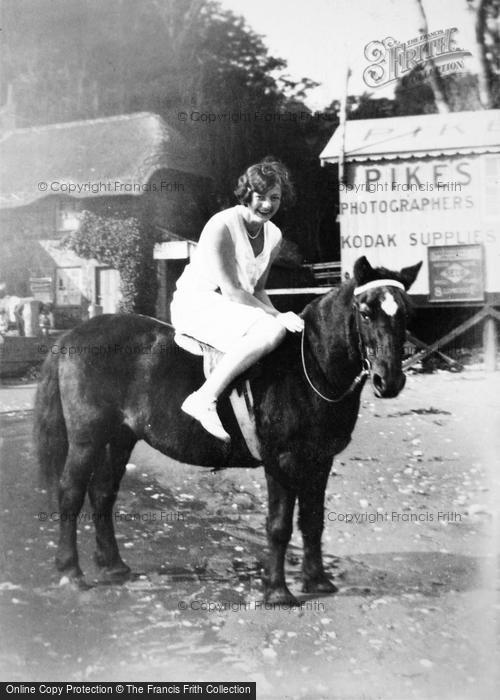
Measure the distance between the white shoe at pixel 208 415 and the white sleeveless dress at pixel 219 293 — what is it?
0.33 m

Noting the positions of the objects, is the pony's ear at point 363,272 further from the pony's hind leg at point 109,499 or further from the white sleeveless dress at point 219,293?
the pony's hind leg at point 109,499

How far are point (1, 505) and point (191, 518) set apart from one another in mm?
1345

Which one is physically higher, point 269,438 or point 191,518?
point 269,438

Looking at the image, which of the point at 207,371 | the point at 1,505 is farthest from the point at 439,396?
the point at 1,505

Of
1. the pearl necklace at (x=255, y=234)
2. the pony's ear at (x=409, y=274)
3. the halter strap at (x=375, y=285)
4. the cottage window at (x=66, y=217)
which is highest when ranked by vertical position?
the cottage window at (x=66, y=217)

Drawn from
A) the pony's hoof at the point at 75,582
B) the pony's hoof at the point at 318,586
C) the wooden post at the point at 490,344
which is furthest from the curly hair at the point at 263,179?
the pony's hoof at the point at 75,582

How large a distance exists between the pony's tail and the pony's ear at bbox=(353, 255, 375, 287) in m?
1.98

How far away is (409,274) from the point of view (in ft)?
11.5

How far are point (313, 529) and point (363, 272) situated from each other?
154 cm

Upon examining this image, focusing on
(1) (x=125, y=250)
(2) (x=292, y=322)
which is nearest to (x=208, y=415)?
(2) (x=292, y=322)

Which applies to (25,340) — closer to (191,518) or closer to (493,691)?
(191,518)

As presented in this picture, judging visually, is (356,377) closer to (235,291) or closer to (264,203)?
(235,291)

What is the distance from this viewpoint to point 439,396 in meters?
4.61

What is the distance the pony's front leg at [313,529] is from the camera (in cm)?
370
